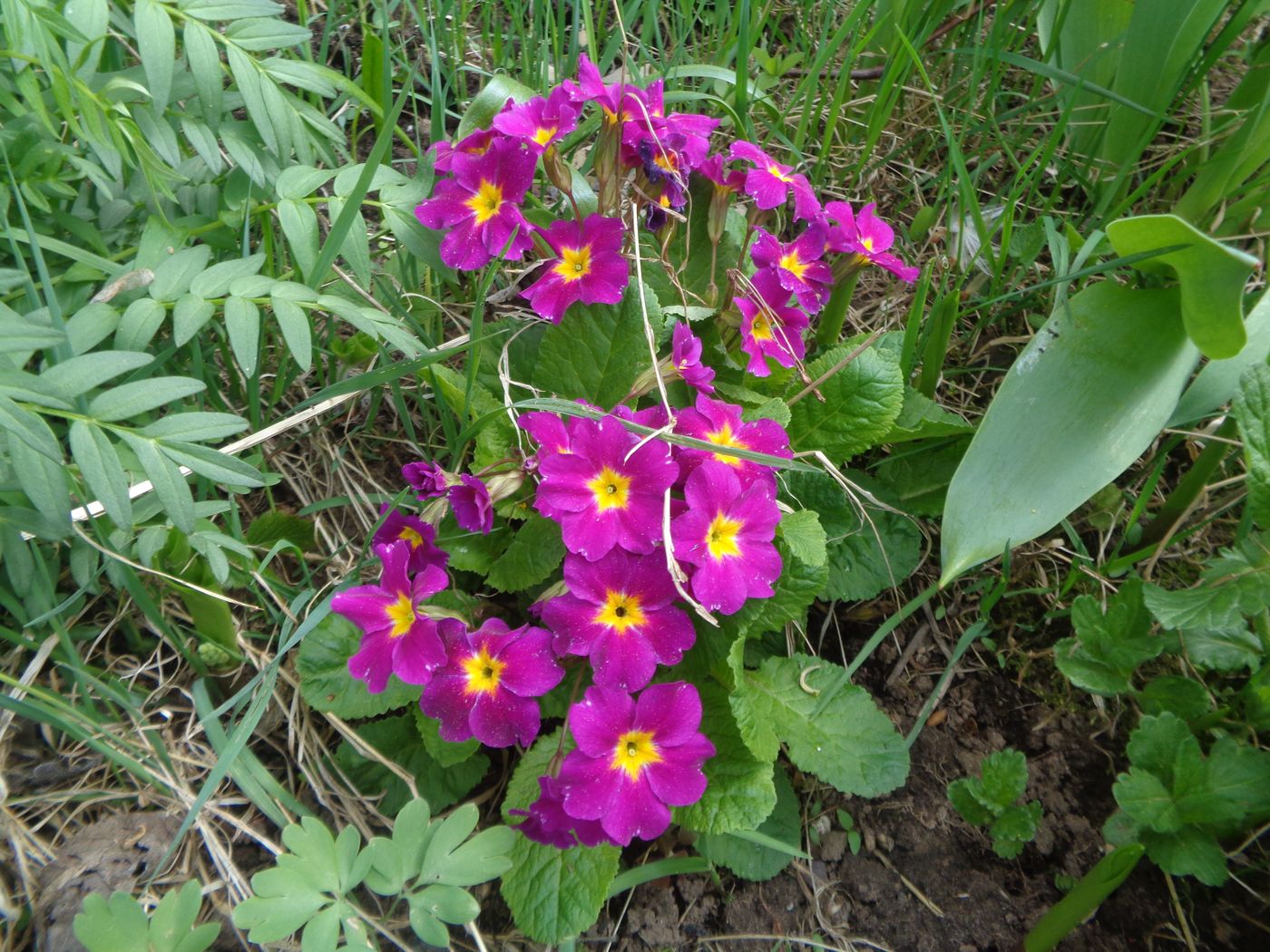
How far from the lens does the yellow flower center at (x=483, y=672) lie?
135 cm

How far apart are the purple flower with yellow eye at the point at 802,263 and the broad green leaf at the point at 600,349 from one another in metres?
0.21

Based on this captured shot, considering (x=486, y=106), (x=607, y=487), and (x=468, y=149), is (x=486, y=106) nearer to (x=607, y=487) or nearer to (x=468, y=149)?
(x=468, y=149)

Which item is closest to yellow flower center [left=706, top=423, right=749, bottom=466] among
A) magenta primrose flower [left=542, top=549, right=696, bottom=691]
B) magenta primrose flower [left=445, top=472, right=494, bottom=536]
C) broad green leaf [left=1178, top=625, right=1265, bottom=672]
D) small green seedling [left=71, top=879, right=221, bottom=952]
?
magenta primrose flower [left=542, top=549, right=696, bottom=691]

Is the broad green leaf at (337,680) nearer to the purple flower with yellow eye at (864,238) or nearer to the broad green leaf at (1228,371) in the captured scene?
the purple flower with yellow eye at (864,238)

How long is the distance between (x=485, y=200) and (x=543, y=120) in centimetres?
16

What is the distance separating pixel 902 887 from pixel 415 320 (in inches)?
52.1

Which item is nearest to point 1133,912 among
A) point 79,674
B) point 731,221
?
point 731,221

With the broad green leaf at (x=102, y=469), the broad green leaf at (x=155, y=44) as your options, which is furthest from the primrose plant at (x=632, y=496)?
the broad green leaf at (x=155, y=44)

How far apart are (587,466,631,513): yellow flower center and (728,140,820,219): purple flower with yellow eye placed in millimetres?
549

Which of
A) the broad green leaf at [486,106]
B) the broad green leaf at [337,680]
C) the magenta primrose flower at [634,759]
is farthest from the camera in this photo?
the broad green leaf at [486,106]

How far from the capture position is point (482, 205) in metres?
1.55

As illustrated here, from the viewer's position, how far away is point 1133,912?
1.53 meters

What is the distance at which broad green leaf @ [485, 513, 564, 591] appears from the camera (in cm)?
148

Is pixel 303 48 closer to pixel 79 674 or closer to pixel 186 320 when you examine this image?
pixel 186 320
